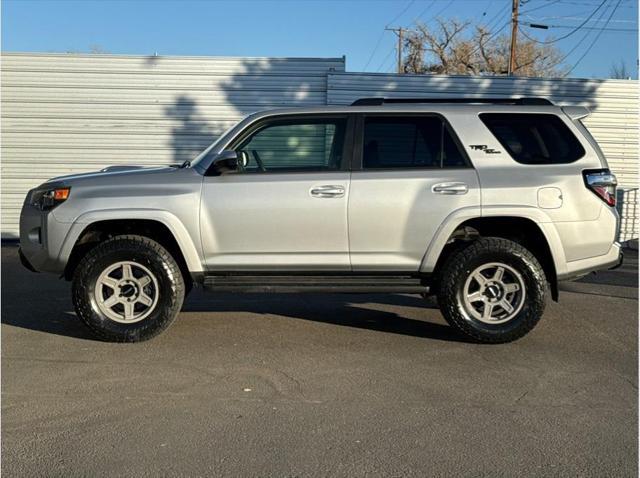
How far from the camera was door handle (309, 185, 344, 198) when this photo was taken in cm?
540

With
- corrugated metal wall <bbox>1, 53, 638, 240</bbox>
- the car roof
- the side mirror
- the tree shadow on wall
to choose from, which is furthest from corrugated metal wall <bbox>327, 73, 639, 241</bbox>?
the side mirror

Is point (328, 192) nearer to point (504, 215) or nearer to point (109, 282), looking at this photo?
point (504, 215)

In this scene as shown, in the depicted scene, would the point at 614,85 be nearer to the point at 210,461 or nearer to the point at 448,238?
the point at 448,238

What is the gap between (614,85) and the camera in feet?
41.4

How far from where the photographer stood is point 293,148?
585 centimetres

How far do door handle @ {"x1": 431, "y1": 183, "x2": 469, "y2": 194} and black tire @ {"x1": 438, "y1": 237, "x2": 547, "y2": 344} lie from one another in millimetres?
479

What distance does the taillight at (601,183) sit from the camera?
541 cm

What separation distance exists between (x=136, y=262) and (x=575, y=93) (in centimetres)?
1014

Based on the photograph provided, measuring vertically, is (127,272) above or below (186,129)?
below

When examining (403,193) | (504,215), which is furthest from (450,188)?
(504,215)

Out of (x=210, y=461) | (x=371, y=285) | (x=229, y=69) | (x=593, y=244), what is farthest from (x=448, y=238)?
(x=229, y=69)

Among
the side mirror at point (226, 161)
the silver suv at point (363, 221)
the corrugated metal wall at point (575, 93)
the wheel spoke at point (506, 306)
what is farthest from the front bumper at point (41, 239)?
the corrugated metal wall at point (575, 93)

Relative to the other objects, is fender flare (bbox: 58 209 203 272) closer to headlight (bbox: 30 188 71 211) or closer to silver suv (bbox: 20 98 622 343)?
silver suv (bbox: 20 98 622 343)

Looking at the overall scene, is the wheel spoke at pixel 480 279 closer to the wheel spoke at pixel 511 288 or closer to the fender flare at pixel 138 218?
the wheel spoke at pixel 511 288
